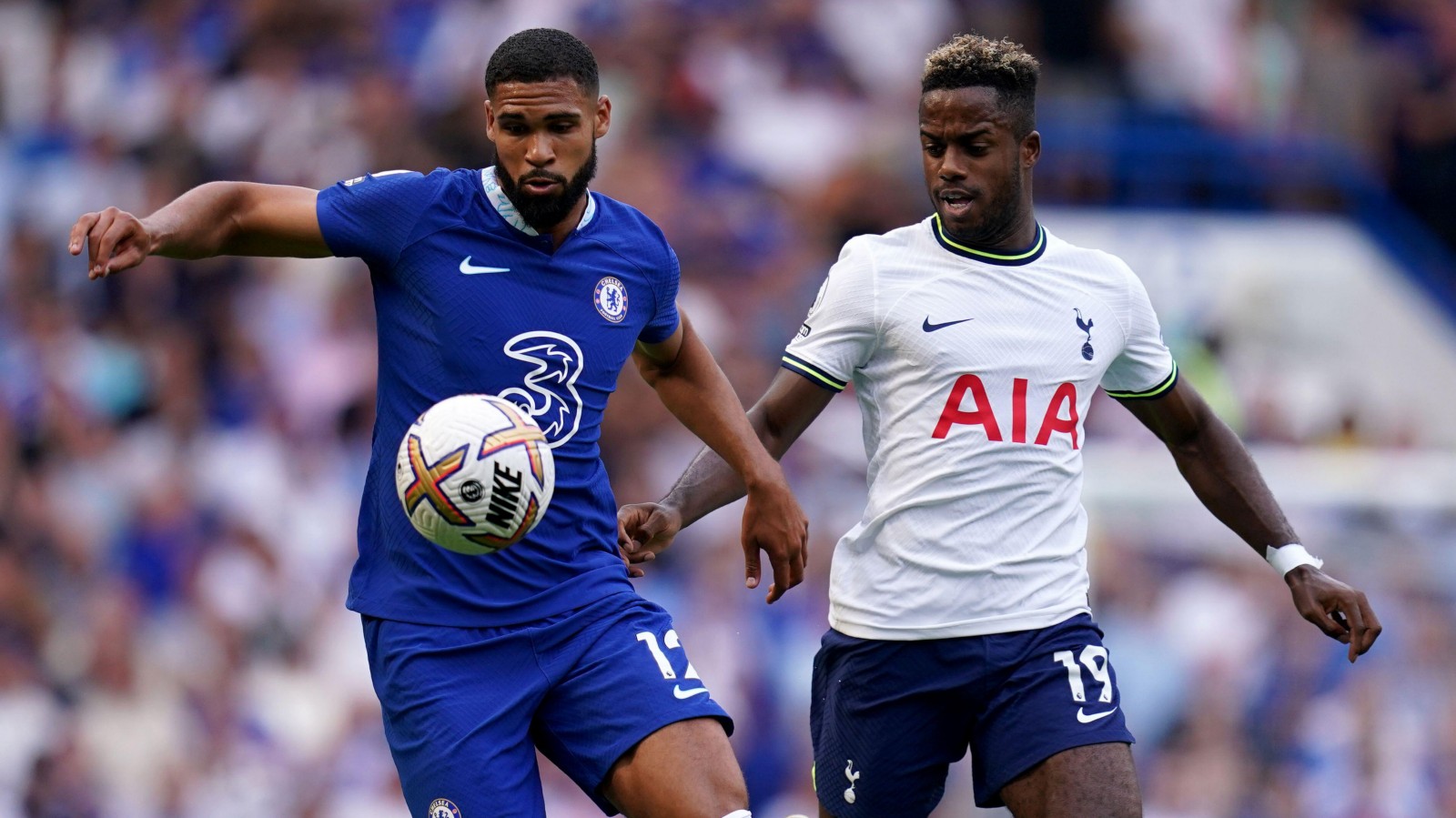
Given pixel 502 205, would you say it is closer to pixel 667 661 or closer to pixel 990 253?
pixel 667 661

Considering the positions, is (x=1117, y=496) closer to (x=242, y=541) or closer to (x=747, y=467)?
(x=242, y=541)

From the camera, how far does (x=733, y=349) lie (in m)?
11.4

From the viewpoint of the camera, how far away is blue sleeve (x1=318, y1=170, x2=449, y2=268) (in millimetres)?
5008

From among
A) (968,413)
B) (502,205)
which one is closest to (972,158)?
(968,413)

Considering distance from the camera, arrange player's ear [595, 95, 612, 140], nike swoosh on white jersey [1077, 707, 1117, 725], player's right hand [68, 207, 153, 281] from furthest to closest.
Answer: player's ear [595, 95, 612, 140], nike swoosh on white jersey [1077, 707, 1117, 725], player's right hand [68, 207, 153, 281]

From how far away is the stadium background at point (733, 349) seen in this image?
1057 centimetres

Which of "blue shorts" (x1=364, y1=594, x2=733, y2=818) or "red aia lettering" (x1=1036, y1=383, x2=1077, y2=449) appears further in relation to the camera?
"red aia lettering" (x1=1036, y1=383, x2=1077, y2=449)

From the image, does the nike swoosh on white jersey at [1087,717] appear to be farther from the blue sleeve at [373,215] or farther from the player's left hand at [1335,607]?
the blue sleeve at [373,215]

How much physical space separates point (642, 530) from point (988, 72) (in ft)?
5.56

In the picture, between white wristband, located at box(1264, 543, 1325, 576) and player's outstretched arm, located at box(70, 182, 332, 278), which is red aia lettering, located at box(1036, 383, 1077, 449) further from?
player's outstretched arm, located at box(70, 182, 332, 278)

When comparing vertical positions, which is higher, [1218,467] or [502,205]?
[502,205]

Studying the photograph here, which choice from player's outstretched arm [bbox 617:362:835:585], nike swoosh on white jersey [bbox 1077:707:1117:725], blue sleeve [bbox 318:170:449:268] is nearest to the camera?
blue sleeve [bbox 318:170:449:268]

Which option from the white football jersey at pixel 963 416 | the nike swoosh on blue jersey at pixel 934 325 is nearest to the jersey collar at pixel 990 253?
the white football jersey at pixel 963 416

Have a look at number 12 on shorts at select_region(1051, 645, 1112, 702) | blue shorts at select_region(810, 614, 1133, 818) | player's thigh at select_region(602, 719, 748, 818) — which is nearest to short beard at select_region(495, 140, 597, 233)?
player's thigh at select_region(602, 719, 748, 818)
